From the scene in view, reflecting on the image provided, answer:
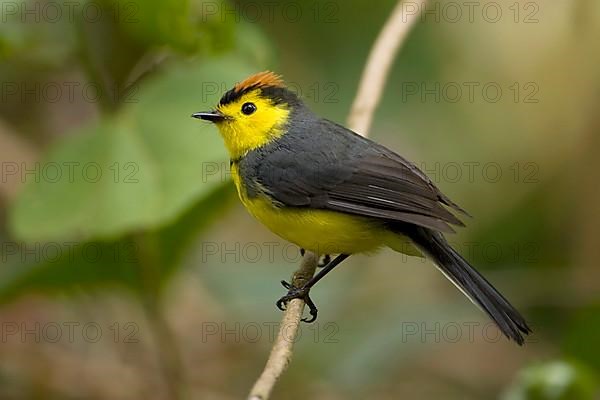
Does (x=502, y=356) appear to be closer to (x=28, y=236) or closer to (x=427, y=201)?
(x=427, y=201)

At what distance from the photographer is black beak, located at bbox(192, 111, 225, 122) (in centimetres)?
367

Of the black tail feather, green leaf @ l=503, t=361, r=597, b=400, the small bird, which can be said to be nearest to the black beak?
the small bird

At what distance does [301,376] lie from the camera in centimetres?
480

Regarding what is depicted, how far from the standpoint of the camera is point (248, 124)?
12.4 ft

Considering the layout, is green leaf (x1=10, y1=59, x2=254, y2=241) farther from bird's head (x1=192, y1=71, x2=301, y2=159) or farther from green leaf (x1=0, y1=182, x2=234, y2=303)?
green leaf (x1=0, y1=182, x2=234, y2=303)

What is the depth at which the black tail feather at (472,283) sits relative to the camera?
3.10m

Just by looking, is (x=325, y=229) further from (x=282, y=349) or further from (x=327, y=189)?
(x=282, y=349)

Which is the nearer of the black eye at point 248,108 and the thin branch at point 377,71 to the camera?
the thin branch at point 377,71

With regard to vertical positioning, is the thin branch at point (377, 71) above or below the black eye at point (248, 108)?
above

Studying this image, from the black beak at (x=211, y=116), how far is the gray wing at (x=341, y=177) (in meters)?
0.21

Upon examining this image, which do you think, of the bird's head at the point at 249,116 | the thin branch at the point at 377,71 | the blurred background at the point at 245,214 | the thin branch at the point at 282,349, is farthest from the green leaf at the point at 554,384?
the bird's head at the point at 249,116

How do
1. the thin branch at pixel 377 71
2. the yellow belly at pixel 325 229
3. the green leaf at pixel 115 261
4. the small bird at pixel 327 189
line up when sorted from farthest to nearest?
the green leaf at pixel 115 261, the thin branch at pixel 377 71, the yellow belly at pixel 325 229, the small bird at pixel 327 189

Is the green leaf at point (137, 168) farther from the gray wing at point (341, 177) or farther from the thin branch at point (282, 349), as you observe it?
the thin branch at point (282, 349)

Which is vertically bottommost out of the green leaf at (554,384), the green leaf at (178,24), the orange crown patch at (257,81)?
the green leaf at (554,384)
